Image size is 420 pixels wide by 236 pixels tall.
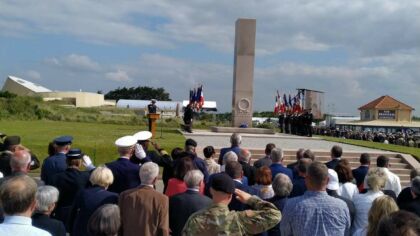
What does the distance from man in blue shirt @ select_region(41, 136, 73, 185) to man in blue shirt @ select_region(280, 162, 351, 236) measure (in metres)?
3.55

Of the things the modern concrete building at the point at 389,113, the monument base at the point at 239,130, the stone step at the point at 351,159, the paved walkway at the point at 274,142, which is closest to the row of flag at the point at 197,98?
the monument base at the point at 239,130

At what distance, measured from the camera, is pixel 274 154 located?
7.46 m

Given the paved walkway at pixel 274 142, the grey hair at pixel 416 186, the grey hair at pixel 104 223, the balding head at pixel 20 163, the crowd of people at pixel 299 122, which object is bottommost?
the grey hair at pixel 104 223

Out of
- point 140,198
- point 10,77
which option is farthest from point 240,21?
point 10,77

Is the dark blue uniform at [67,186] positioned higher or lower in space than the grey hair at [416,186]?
lower

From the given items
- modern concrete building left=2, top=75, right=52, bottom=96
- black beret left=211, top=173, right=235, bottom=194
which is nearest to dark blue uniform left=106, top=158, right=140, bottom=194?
black beret left=211, top=173, right=235, bottom=194

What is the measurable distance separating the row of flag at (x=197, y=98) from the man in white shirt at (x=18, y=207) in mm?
28932

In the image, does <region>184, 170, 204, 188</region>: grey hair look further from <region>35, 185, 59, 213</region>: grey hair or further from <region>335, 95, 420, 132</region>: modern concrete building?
<region>335, 95, 420, 132</region>: modern concrete building

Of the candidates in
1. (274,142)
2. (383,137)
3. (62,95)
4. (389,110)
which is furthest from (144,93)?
(274,142)

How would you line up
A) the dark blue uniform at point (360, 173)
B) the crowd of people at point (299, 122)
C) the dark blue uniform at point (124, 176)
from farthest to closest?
the crowd of people at point (299, 122) → the dark blue uniform at point (360, 173) → the dark blue uniform at point (124, 176)

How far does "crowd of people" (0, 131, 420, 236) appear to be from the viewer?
354 centimetres

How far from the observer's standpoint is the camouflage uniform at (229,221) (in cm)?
371

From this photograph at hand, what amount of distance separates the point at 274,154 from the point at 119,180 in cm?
227

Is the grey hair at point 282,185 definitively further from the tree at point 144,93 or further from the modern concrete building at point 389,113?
the tree at point 144,93
